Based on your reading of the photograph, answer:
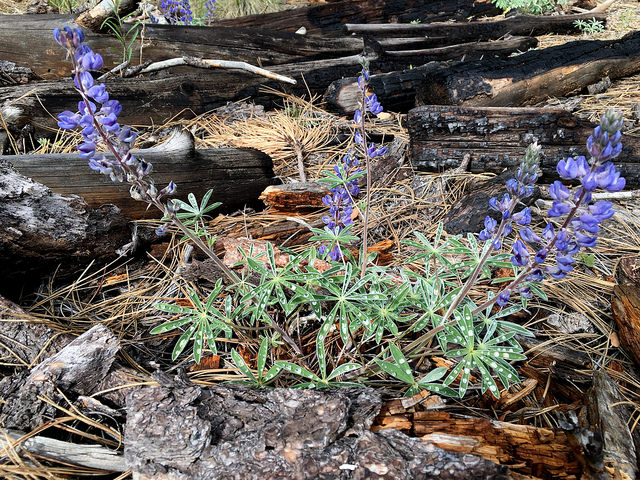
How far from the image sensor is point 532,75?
173 inches

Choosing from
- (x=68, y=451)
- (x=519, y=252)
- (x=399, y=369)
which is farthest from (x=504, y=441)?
(x=68, y=451)

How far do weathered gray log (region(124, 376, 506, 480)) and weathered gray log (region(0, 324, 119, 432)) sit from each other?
418mm

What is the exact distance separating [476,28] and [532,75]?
293 centimetres

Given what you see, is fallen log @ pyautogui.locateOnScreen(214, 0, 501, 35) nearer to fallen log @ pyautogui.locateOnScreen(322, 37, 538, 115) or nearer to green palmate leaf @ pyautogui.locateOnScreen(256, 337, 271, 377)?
fallen log @ pyautogui.locateOnScreen(322, 37, 538, 115)

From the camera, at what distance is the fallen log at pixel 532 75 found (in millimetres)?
4152

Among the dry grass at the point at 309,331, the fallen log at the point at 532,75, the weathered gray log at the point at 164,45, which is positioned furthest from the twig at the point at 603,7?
the weathered gray log at the point at 164,45

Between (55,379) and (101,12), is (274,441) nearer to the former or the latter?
(55,379)

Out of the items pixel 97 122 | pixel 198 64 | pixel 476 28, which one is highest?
pixel 476 28

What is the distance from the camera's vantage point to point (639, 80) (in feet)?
16.1

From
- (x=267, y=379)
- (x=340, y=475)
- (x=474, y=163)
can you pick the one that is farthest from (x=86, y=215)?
(x=474, y=163)

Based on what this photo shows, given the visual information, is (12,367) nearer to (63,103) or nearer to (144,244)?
(144,244)

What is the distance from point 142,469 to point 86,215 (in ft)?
5.73

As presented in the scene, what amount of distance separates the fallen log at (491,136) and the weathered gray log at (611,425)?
6.72 ft

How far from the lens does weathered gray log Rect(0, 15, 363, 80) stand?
4.65m
